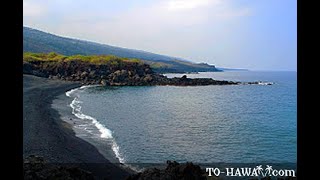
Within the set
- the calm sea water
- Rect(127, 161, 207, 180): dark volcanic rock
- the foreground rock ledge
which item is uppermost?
the foreground rock ledge

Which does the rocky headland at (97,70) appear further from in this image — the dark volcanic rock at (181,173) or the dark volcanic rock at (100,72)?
the dark volcanic rock at (181,173)

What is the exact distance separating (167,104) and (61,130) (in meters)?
25.3

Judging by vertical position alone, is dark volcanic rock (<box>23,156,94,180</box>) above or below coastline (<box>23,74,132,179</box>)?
above

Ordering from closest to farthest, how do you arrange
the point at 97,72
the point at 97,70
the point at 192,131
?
1. the point at 192,131
2. the point at 97,72
3. the point at 97,70

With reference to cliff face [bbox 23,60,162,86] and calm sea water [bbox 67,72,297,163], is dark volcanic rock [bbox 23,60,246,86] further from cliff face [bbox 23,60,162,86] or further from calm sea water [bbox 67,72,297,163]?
calm sea water [bbox 67,72,297,163]

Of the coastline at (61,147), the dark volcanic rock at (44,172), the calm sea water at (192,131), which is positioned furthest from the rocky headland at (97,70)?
the dark volcanic rock at (44,172)

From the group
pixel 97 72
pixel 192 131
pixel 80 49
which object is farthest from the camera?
pixel 80 49

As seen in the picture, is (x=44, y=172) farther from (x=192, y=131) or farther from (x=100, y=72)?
(x=100, y=72)

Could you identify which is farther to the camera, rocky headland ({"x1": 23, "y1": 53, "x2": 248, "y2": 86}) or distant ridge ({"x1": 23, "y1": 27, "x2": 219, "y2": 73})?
distant ridge ({"x1": 23, "y1": 27, "x2": 219, "y2": 73})

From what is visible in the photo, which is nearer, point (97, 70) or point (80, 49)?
point (97, 70)

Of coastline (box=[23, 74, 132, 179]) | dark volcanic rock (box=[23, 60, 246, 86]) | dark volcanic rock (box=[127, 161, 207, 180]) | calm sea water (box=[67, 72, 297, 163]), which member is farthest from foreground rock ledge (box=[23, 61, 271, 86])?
dark volcanic rock (box=[127, 161, 207, 180])

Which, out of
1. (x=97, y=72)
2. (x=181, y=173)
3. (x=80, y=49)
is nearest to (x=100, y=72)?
(x=97, y=72)

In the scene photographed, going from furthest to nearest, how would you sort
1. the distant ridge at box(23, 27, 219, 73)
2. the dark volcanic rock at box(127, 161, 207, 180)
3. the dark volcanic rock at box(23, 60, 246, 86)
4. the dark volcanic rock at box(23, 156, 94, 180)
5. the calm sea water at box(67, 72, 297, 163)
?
the distant ridge at box(23, 27, 219, 73) < the dark volcanic rock at box(23, 60, 246, 86) < the calm sea water at box(67, 72, 297, 163) < the dark volcanic rock at box(127, 161, 207, 180) < the dark volcanic rock at box(23, 156, 94, 180)
